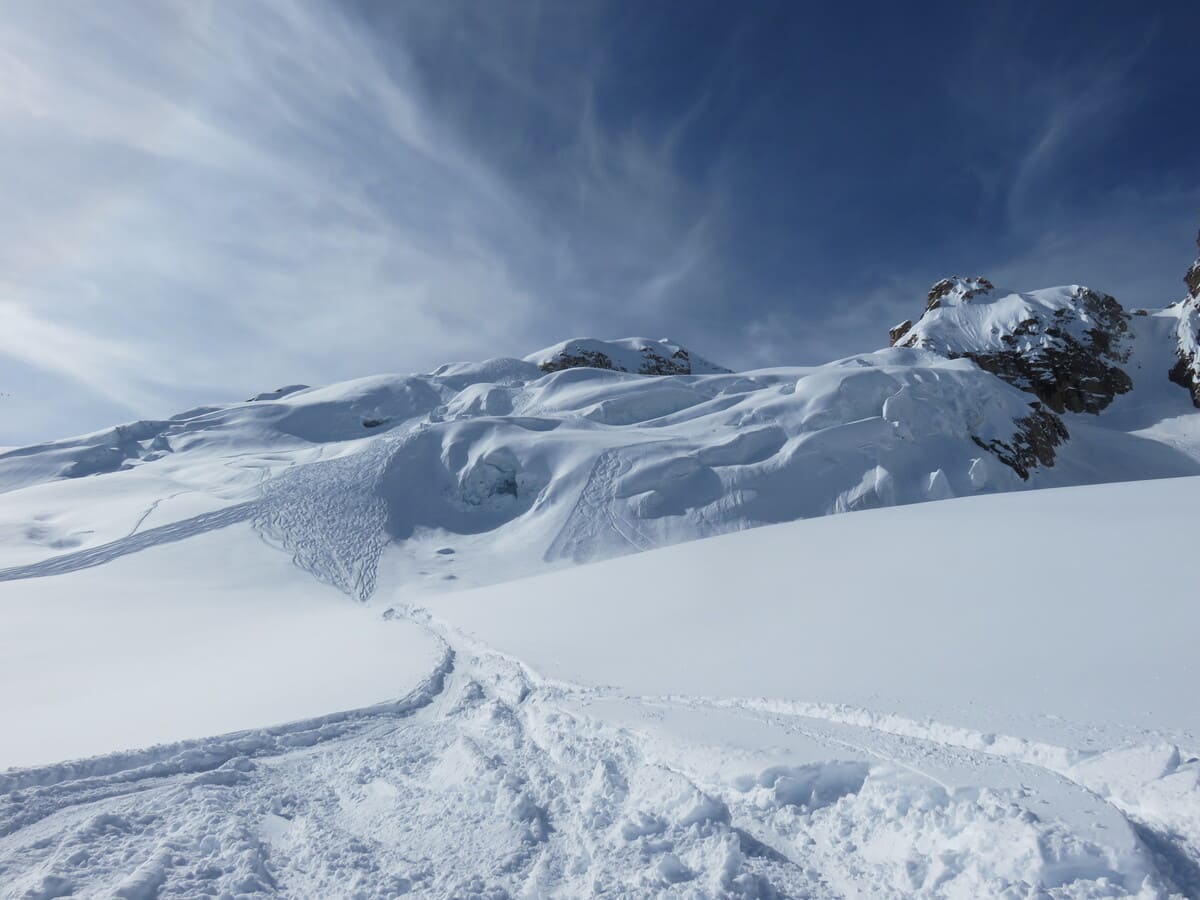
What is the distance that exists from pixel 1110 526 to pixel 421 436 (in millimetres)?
25997

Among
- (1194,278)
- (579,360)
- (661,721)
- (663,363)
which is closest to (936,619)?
(661,721)

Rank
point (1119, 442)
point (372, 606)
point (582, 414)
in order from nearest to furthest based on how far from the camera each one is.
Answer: point (372, 606) → point (582, 414) → point (1119, 442)

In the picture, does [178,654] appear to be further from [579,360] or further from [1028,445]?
[579,360]

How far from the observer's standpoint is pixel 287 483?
88.1 feet

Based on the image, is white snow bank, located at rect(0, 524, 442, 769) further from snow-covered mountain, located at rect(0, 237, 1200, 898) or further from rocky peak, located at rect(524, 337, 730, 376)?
rocky peak, located at rect(524, 337, 730, 376)

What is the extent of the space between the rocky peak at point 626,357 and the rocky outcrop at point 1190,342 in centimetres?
4483

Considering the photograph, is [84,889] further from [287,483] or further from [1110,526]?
[287,483]

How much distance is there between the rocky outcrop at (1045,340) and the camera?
53344 mm

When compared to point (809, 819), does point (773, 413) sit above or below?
above

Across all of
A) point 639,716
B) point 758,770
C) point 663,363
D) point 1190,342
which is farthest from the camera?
point 663,363

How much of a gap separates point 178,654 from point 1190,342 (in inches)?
2827

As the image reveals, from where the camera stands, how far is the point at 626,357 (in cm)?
8212

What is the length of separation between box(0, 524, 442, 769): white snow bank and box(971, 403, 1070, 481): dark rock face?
27154 mm

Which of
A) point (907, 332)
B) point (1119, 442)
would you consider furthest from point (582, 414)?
point (907, 332)
